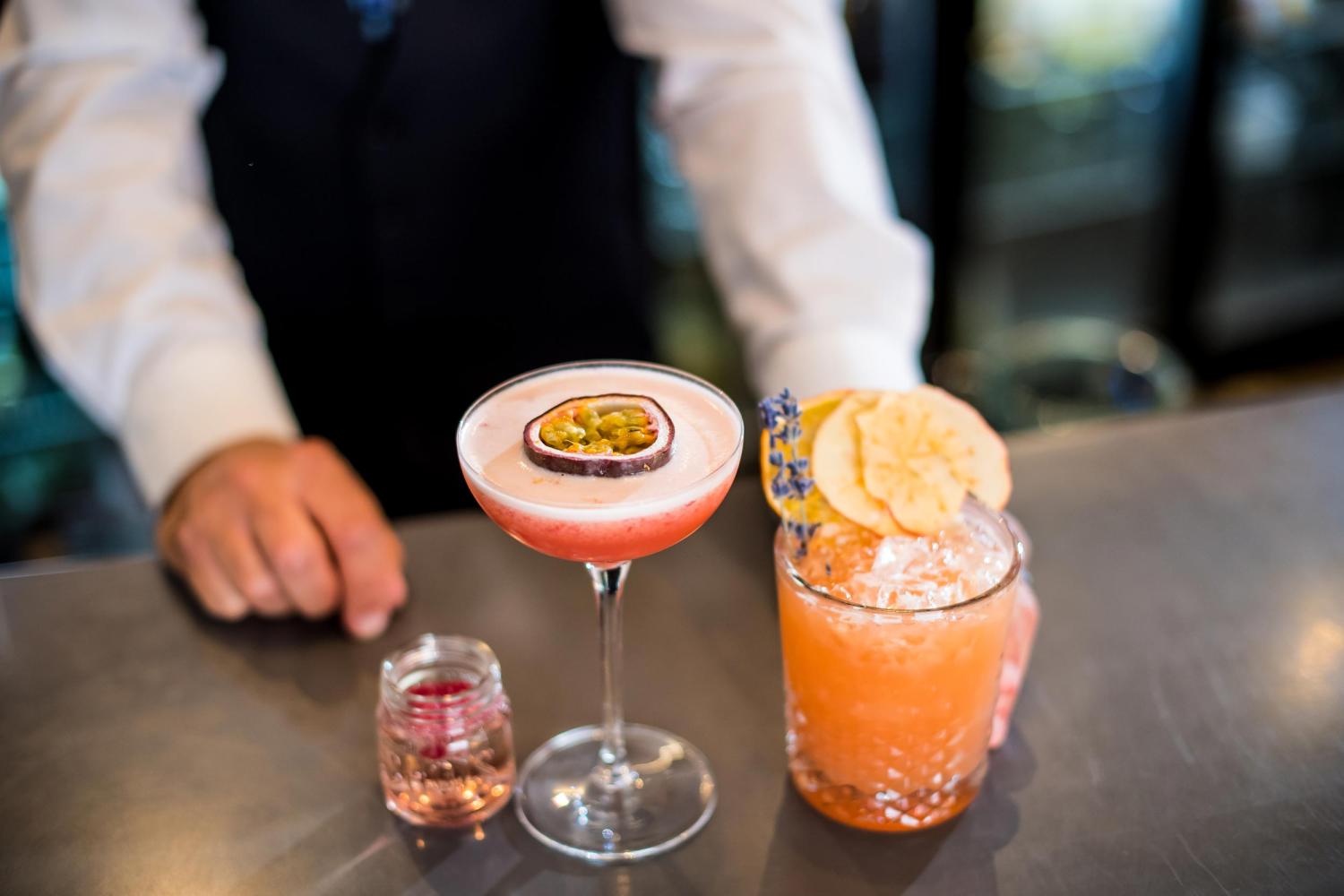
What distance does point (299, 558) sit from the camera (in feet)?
4.38

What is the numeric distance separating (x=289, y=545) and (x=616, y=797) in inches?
17.7

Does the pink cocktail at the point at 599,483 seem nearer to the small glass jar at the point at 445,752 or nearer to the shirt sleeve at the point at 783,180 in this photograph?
the small glass jar at the point at 445,752

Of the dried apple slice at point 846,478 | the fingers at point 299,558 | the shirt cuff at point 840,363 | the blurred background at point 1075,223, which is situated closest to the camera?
the dried apple slice at point 846,478

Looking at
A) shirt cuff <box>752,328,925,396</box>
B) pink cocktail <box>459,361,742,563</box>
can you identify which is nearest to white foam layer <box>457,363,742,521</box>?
pink cocktail <box>459,361,742,563</box>

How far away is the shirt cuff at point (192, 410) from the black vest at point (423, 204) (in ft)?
1.19

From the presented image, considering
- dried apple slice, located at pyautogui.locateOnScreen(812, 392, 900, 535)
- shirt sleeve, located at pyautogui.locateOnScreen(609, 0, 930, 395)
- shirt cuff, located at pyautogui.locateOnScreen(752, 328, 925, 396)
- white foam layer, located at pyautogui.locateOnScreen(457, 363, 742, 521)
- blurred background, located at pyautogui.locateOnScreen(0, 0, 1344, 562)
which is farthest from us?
blurred background, located at pyautogui.locateOnScreen(0, 0, 1344, 562)

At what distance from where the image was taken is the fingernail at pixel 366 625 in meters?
1.35

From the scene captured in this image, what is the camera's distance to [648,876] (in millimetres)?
1049

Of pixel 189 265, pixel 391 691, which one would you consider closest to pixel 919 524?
pixel 391 691

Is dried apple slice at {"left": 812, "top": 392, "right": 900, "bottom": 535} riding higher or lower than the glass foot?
higher

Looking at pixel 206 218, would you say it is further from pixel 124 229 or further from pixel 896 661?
pixel 896 661

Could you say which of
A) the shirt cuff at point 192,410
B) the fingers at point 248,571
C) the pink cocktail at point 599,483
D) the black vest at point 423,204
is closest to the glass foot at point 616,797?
the pink cocktail at point 599,483

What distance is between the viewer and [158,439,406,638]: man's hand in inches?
53.0

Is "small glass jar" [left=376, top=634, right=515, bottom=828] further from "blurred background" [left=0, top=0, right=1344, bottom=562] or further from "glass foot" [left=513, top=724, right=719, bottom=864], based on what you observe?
"blurred background" [left=0, top=0, right=1344, bottom=562]
